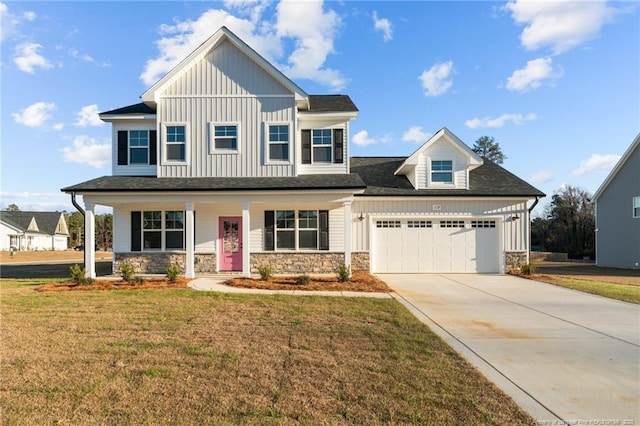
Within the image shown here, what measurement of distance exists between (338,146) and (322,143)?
0.64 metres

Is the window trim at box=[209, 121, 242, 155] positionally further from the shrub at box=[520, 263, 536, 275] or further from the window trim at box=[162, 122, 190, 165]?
the shrub at box=[520, 263, 536, 275]

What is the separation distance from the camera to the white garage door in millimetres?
16781

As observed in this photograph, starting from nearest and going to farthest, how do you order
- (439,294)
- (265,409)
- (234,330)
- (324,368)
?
1. (265,409)
2. (324,368)
3. (234,330)
4. (439,294)

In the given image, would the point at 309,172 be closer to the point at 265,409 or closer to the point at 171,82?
the point at 171,82

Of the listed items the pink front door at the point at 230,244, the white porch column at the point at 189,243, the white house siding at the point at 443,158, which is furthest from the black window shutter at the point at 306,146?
the white house siding at the point at 443,158

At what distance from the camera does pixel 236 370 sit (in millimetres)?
4938

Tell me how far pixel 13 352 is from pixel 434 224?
570 inches

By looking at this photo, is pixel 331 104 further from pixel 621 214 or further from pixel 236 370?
pixel 621 214

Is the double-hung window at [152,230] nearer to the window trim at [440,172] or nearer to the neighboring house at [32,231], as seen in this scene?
the window trim at [440,172]

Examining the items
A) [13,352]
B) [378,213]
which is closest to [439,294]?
[378,213]

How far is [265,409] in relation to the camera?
3875 mm

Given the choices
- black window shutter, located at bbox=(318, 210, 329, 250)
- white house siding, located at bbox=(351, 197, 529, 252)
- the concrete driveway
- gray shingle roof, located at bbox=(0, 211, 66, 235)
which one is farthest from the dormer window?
gray shingle roof, located at bbox=(0, 211, 66, 235)

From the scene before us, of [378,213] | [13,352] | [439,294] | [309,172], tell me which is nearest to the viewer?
[13,352]

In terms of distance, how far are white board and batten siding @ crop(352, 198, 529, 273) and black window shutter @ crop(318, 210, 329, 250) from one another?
151 centimetres
